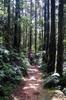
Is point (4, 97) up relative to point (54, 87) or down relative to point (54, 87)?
up

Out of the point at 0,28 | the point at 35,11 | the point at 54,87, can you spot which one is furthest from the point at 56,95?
the point at 35,11

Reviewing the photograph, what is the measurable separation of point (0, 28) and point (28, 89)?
9.17 meters

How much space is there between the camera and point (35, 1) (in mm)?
38875

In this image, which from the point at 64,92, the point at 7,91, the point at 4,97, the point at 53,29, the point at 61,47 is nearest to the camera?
the point at 4,97

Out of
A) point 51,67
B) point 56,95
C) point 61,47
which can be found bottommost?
point 51,67

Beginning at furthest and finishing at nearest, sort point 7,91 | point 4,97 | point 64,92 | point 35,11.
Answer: point 35,11, point 64,92, point 7,91, point 4,97

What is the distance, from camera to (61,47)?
13539 mm

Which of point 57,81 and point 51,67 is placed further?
point 51,67

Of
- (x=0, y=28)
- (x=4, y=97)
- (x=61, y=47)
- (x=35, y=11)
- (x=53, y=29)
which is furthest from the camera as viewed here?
(x=35, y=11)

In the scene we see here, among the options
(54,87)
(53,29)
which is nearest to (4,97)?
(54,87)

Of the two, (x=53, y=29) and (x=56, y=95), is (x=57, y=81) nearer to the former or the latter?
(x=56, y=95)

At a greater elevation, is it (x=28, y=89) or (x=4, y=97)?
(x=4, y=97)

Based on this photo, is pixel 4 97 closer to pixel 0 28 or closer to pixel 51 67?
pixel 51 67

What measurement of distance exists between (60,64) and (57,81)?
176 centimetres
